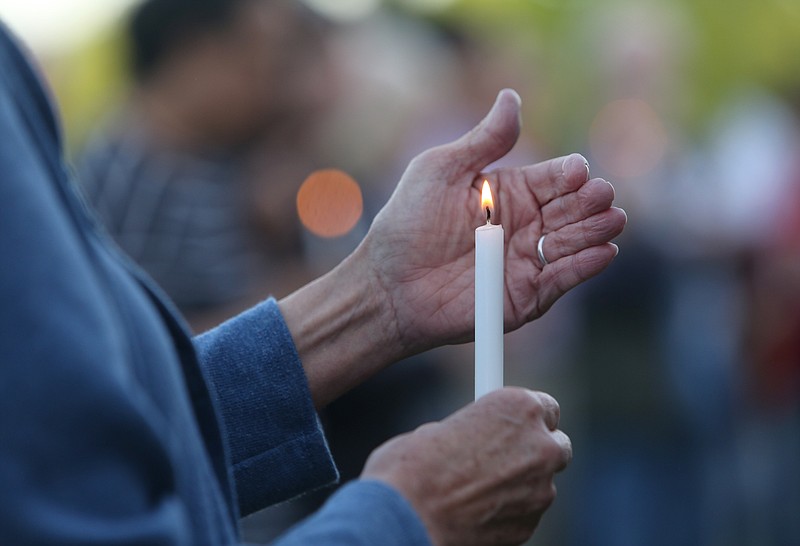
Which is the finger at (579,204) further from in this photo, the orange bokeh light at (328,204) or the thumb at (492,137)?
the orange bokeh light at (328,204)

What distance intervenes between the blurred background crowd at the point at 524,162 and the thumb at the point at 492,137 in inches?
54.9

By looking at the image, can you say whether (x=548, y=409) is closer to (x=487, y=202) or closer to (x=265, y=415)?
(x=487, y=202)

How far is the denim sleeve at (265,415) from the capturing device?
62.3 inches

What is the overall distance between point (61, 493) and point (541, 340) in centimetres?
446

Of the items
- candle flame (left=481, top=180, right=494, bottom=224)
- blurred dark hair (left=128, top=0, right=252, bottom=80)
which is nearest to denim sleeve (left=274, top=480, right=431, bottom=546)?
candle flame (left=481, top=180, right=494, bottom=224)

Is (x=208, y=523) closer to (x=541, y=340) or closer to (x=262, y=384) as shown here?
(x=262, y=384)

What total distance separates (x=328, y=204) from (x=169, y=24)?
69 cm

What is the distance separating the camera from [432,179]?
1711mm

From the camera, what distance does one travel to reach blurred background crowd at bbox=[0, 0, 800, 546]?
3.15 meters

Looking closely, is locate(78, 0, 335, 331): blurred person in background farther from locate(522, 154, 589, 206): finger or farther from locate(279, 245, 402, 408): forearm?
locate(522, 154, 589, 206): finger

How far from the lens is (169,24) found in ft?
10.6

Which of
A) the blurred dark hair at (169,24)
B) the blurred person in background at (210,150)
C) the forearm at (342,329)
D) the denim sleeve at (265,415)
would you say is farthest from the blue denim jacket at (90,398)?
the blurred dark hair at (169,24)

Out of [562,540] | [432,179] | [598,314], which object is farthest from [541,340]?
[432,179]

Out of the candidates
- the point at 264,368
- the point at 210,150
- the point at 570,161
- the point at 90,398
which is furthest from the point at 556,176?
the point at 210,150
